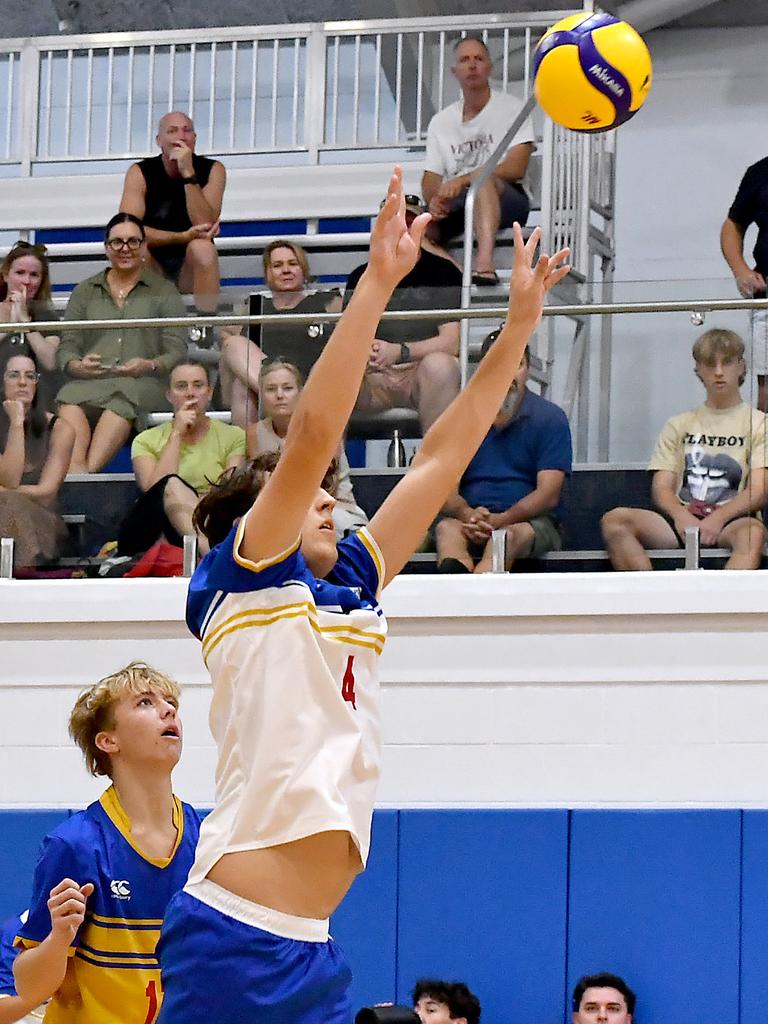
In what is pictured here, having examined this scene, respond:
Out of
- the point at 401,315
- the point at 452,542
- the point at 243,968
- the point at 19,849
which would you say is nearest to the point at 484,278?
the point at 401,315

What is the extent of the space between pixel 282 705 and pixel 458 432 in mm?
709

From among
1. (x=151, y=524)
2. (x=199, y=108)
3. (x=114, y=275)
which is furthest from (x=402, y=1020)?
(x=199, y=108)

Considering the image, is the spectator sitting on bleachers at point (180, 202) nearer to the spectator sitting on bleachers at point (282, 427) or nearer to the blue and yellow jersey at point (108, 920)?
the spectator sitting on bleachers at point (282, 427)

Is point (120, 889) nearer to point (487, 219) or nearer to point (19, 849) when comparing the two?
point (19, 849)

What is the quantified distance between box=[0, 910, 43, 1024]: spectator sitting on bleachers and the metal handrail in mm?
2683

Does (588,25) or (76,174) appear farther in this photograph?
(76,174)

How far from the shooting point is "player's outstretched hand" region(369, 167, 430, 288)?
8.63 ft

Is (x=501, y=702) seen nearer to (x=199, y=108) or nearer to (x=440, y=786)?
(x=440, y=786)

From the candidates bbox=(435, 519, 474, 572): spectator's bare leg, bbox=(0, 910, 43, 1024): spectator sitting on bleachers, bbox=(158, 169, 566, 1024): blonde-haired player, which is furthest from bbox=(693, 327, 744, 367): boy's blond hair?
bbox=(158, 169, 566, 1024): blonde-haired player

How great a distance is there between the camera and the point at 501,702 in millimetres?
6047

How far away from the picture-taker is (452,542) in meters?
5.96

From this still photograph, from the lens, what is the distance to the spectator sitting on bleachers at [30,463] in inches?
243

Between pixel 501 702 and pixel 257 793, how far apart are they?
3.43 meters

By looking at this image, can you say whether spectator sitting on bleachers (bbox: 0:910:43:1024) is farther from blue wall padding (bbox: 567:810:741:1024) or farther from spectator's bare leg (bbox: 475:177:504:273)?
spectator's bare leg (bbox: 475:177:504:273)
